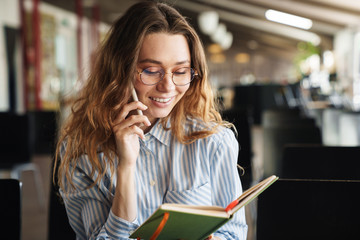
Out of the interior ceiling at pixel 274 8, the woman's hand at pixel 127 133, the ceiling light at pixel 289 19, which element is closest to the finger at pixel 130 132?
the woman's hand at pixel 127 133

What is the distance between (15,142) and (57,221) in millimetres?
2345

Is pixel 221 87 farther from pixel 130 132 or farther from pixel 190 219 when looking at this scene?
pixel 190 219

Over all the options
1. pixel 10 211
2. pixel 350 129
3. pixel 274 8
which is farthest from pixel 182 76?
pixel 274 8

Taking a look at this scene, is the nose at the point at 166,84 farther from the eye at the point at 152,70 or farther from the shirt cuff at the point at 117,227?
the shirt cuff at the point at 117,227

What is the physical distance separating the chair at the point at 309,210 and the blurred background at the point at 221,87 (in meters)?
0.74

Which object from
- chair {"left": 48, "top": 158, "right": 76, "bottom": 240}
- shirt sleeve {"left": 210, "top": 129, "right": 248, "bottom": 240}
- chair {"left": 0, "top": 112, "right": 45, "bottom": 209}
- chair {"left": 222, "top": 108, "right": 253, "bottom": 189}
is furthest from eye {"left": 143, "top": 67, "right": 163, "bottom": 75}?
chair {"left": 0, "top": 112, "right": 45, "bottom": 209}

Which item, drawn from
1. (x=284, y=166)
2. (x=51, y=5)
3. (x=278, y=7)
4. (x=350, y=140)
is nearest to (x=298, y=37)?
(x=278, y=7)

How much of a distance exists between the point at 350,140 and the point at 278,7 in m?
7.89

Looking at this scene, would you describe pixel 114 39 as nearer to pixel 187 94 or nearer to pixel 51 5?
pixel 187 94

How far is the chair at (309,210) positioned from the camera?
903mm

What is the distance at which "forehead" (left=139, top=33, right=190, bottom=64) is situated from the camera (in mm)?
1089

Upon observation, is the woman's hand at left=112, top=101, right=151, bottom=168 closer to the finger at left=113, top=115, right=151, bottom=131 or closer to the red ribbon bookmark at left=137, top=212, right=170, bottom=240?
the finger at left=113, top=115, right=151, bottom=131

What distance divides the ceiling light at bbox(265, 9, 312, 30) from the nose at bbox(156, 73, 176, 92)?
34.8 feet

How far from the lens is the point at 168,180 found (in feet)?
3.80
